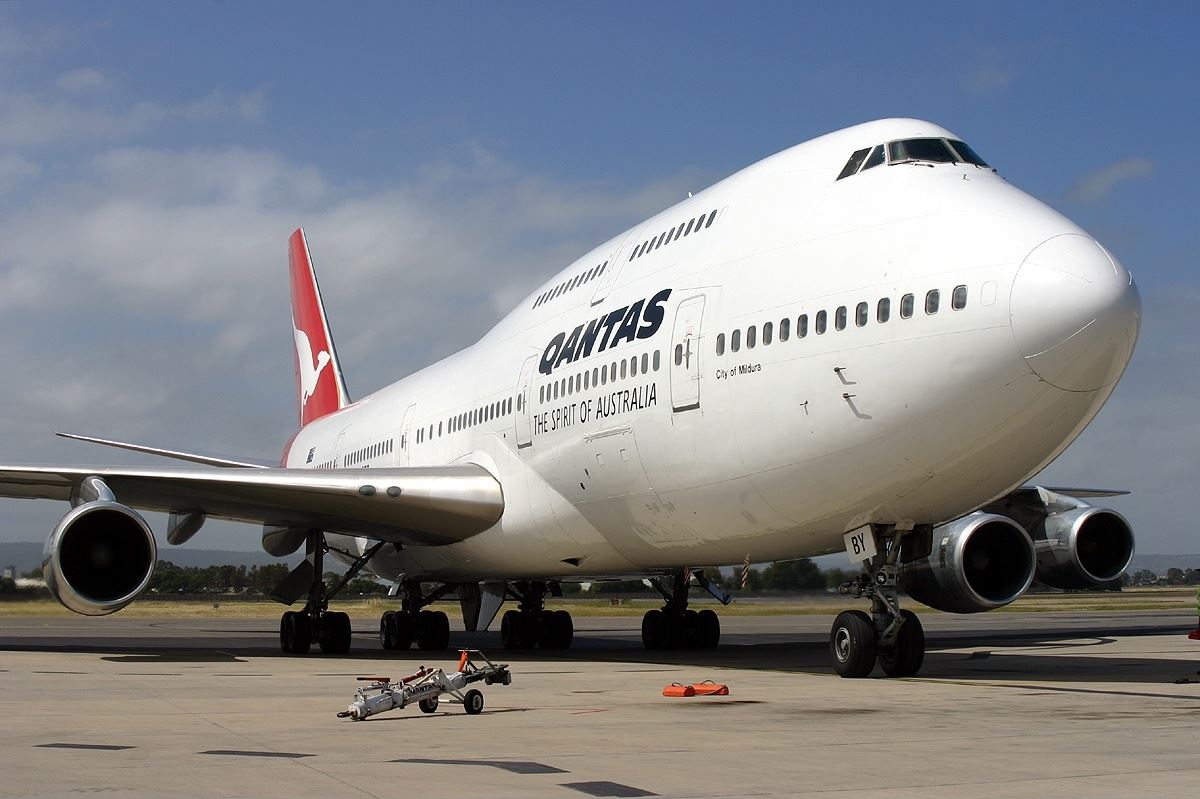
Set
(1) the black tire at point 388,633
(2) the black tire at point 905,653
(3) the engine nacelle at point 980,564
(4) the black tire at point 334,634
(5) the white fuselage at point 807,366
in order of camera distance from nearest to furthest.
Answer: (5) the white fuselage at point 807,366 → (2) the black tire at point 905,653 → (3) the engine nacelle at point 980,564 → (4) the black tire at point 334,634 → (1) the black tire at point 388,633

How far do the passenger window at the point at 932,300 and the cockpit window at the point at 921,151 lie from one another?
187cm

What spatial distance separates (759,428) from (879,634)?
1983 mm

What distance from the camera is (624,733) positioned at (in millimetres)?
7375

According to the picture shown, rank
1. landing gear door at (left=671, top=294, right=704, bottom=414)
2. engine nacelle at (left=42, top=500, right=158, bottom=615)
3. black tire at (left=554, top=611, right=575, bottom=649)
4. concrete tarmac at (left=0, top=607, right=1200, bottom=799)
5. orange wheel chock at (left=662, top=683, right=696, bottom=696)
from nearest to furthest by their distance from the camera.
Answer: concrete tarmac at (left=0, top=607, right=1200, bottom=799)
orange wheel chock at (left=662, top=683, right=696, bottom=696)
landing gear door at (left=671, top=294, right=704, bottom=414)
engine nacelle at (left=42, top=500, right=158, bottom=615)
black tire at (left=554, top=611, right=575, bottom=649)

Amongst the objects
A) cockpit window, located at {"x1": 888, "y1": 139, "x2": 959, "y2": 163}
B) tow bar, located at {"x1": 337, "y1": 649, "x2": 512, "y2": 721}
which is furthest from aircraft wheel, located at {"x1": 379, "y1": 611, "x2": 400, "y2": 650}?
cockpit window, located at {"x1": 888, "y1": 139, "x2": 959, "y2": 163}

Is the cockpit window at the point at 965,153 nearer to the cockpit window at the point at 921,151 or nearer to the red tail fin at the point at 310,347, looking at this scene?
the cockpit window at the point at 921,151

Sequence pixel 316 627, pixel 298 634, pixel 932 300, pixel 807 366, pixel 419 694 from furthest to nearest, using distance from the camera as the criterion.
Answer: pixel 316 627 < pixel 298 634 < pixel 807 366 < pixel 932 300 < pixel 419 694

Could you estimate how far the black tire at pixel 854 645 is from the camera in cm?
1074

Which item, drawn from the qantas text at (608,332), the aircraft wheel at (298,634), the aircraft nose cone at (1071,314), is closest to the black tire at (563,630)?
the aircraft wheel at (298,634)

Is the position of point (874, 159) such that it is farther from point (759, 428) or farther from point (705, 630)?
point (705, 630)

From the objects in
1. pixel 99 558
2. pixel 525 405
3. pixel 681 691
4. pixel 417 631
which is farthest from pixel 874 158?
pixel 417 631

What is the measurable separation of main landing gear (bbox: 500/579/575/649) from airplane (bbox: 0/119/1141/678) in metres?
0.04

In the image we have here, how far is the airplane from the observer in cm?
960

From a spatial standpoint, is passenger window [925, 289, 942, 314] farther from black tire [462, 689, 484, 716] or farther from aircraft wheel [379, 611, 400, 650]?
aircraft wheel [379, 611, 400, 650]
